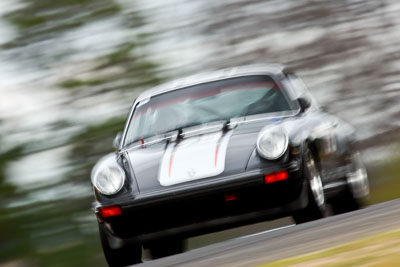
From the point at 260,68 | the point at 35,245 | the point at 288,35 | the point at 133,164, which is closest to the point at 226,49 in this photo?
the point at 288,35

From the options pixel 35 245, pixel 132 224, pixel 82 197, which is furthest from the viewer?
pixel 82 197

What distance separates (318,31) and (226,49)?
1.60 m

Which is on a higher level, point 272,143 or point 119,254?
point 272,143

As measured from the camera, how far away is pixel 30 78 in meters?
13.1

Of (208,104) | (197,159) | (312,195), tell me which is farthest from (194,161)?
(208,104)

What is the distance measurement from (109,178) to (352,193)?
6.84ft

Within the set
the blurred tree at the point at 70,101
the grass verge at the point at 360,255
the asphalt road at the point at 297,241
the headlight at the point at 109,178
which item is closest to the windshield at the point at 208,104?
the headlight at the point at 109,178

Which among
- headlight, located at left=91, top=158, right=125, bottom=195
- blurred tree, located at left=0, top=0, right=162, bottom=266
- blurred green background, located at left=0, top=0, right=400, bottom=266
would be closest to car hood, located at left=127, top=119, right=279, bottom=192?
headlight, located at left=91, top=158, right=125, bottom=195

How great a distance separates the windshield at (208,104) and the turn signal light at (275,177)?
0.97 m

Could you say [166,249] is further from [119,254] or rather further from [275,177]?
[275,177]

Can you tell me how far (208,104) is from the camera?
252 inches

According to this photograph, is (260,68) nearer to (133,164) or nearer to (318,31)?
(133,164)

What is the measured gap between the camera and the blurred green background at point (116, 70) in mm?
12430

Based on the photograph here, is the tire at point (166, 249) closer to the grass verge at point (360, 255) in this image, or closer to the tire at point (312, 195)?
the tire at point (312, 195)
